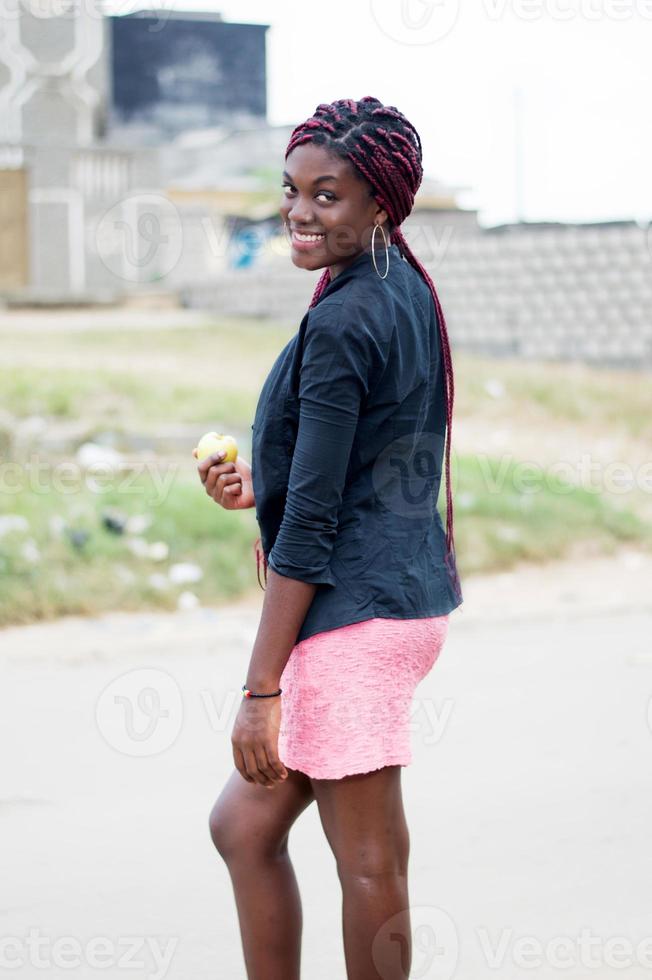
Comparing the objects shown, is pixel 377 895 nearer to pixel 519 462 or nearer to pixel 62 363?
pixel 519 462

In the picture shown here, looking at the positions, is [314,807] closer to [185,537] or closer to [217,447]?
[217,447]

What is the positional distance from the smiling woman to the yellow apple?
24 cm

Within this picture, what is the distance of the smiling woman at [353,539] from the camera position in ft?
6.77

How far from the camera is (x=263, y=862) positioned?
2.22 m

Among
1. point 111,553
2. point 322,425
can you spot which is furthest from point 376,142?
point 111,553

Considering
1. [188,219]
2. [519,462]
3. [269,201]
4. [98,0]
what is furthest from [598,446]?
[269,201]

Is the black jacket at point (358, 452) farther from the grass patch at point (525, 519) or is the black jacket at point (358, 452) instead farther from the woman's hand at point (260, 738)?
the grass patch at point (525, 519)

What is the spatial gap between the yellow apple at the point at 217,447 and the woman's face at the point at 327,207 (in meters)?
0.40

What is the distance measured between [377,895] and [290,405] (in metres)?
0.79

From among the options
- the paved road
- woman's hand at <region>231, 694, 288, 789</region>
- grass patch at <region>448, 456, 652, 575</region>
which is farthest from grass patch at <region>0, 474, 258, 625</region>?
woman's hand at <region>231, 694, 288, 789</region>

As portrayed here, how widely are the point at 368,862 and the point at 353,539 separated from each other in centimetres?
52

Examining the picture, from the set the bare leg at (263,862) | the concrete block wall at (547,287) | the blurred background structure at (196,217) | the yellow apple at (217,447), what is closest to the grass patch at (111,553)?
the yellow apple at (217,447)

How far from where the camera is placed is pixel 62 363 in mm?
11875

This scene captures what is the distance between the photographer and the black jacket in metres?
2.02
